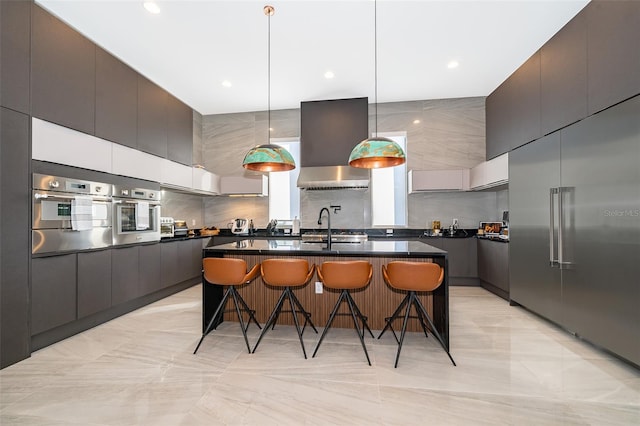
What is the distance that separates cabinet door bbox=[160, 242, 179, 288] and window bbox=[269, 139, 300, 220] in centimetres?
198

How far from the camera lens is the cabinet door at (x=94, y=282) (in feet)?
9.32

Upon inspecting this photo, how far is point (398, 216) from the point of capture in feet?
17.8

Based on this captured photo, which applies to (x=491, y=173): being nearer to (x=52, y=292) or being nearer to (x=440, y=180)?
(x=440, y=180)

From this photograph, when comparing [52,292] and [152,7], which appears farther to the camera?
[152,7]

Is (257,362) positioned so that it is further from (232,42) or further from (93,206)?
(232,42)

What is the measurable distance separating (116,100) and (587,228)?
16.6ft

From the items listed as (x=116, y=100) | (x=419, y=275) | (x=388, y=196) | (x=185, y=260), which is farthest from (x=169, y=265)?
(x=388, y=196)

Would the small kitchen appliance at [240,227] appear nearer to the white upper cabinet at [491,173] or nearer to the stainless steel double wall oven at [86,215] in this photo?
the stainless steel double wall oven at [86,215]

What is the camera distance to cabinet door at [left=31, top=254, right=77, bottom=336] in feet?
7.98

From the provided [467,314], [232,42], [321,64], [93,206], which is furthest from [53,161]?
[467,314]

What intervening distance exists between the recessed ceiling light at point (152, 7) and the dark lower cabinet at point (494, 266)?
16.3ft

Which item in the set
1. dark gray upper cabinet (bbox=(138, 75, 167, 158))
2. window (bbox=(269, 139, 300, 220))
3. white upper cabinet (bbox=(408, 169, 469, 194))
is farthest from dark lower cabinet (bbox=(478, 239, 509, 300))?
dark gray upper cabinet (bbox=(138, 75, 167, 158))

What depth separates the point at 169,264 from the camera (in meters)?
4.19

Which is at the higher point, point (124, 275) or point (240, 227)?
point (240, 227)
